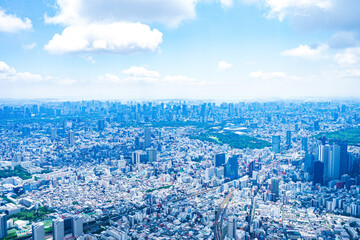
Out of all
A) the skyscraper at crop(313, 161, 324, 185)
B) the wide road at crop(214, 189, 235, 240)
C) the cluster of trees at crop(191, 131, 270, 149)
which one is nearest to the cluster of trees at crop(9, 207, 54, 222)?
the wide road at crop(214, 189, 235, 240)

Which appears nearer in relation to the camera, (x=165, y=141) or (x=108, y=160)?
(x=108, y=160)

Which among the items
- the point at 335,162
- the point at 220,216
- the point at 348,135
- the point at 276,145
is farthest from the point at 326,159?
the point at 348,135

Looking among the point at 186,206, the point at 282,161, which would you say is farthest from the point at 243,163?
the point at 186,206

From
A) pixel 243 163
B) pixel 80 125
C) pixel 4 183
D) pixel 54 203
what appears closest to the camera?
pixel 54 203

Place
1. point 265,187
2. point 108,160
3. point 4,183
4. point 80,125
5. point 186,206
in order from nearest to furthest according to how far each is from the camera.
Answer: point 186,206
point 265,187
point 4,183
point 108,160
point 80,125

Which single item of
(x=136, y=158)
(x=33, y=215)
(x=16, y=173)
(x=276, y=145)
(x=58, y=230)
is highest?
(x=276, y=145)

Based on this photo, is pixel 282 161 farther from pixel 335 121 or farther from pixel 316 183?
pixel 335 121

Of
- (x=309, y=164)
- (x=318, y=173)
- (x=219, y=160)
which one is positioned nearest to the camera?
(x=318, y=173)

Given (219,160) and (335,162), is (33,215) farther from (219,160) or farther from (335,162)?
(335,162)
